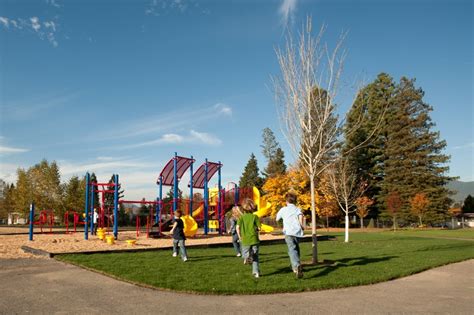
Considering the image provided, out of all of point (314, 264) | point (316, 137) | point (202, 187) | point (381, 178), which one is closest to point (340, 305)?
point (314, 264)

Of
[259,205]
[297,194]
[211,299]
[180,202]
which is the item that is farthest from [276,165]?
[211,299]

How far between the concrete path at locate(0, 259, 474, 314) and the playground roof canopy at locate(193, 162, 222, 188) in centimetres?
1725

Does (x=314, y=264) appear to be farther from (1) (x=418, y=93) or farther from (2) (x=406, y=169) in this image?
(1) (x=418, y=93)

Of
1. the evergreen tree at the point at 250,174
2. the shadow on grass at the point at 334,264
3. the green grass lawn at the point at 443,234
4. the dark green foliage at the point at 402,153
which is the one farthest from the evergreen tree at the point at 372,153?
the shadow on grass at the point at 334,264

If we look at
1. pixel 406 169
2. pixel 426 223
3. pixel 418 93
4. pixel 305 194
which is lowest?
pixel 426 223

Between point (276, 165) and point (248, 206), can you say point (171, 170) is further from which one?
point (276, 165)

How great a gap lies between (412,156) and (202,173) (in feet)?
117

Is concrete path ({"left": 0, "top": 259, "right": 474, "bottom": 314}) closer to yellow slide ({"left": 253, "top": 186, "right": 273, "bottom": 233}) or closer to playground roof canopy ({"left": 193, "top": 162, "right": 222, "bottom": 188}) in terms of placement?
playground roof canopy ({"left": 193, "top": 162, "right": 222, "bottom": 188})

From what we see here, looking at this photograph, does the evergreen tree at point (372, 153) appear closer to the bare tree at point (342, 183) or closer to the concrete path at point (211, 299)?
the bare tree at point (342, 183)

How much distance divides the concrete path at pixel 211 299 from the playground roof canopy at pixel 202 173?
1725cm

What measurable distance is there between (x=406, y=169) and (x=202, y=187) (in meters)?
34.4

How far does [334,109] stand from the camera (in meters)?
11.8

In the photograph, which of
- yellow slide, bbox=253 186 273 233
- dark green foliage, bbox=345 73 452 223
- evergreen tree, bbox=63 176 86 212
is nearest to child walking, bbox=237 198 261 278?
yellow slide, bbox=253 186 273 233

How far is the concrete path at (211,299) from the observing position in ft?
19.9
